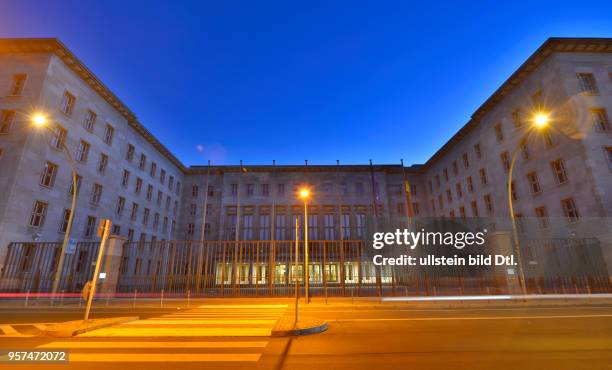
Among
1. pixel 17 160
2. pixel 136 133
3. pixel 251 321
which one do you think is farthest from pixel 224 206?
pixel 251 321

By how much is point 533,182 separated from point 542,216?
123 inches

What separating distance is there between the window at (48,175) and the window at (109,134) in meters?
6.53

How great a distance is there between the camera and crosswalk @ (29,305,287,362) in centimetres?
488

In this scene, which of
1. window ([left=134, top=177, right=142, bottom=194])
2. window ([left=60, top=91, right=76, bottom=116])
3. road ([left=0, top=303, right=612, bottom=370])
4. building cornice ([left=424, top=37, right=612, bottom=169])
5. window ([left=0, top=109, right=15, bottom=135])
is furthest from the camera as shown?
window ([left=134, top=177, right=142, bottom=194])

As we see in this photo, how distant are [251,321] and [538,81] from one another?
28921 millimetres

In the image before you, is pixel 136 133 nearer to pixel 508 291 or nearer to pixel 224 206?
pixel 224 206

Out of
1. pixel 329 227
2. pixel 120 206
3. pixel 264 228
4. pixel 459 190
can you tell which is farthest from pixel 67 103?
pixel 459 190

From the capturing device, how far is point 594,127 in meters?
20.3

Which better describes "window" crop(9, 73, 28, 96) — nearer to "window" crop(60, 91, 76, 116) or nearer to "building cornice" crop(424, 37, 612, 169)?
"window" crop(60, 91, 76, 116)

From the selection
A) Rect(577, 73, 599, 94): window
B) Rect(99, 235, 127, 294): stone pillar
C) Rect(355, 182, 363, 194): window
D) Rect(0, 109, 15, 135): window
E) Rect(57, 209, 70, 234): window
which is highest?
Rect(577, 73, 599, 94): window

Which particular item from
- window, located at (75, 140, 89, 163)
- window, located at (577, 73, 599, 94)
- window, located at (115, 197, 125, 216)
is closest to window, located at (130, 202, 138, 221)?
window, located at (115, 197, 125, 216)

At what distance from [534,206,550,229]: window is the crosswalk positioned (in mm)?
24495

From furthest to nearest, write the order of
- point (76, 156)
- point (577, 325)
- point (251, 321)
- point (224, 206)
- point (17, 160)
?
point (224, 206) → point (76, 156) → point (17, 160) → point (251, 321) → point (577, 325)

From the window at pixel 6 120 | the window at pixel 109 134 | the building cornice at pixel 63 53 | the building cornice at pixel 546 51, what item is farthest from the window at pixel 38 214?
the building cornice at pixel 546 51
